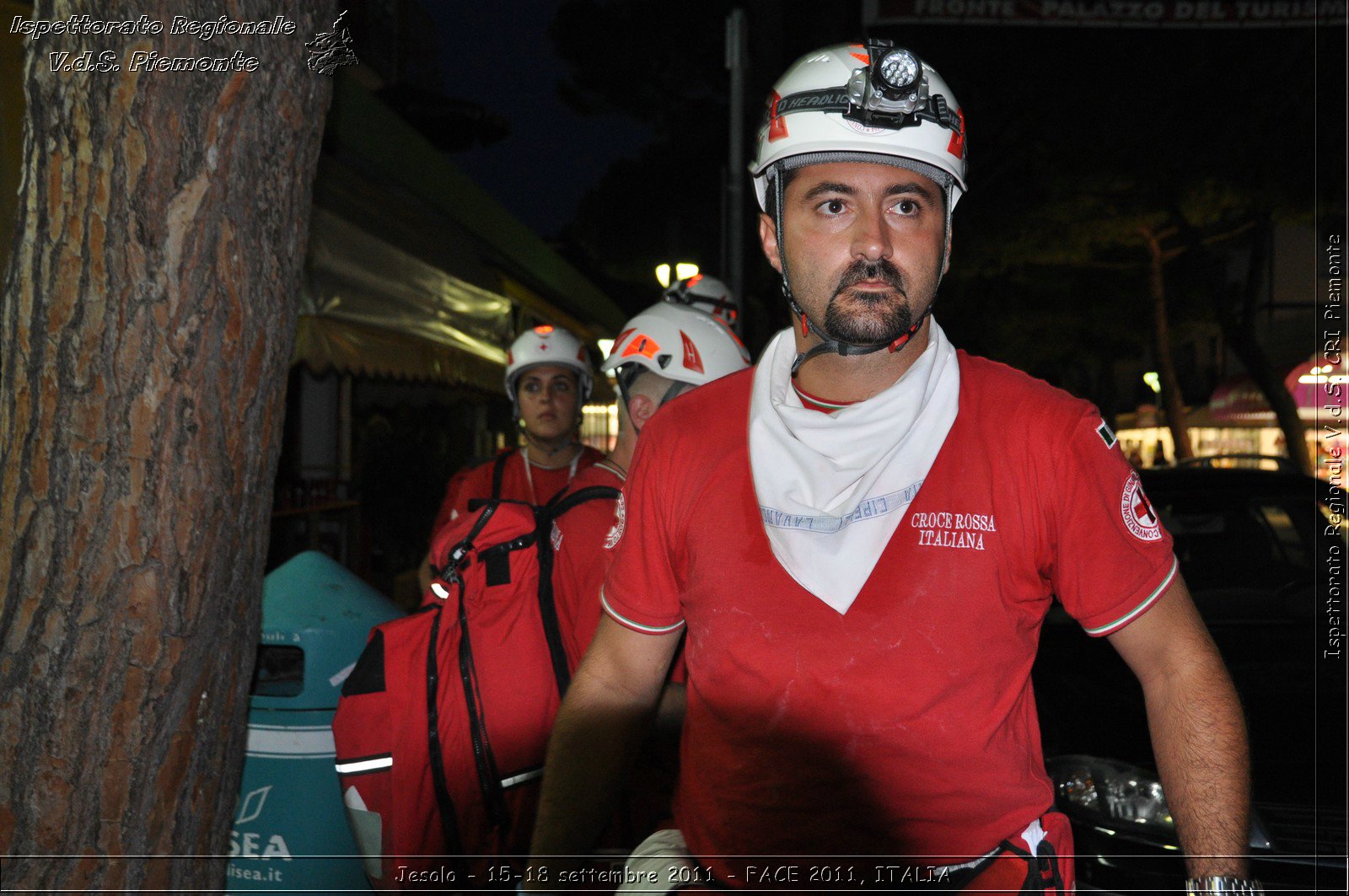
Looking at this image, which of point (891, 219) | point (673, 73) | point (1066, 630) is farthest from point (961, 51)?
point (891, 219)

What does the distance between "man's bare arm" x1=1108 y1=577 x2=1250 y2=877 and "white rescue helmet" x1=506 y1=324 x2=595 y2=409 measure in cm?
430

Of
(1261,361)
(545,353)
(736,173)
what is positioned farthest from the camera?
(1261,361)

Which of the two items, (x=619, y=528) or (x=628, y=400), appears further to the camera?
(x=628, y=400)

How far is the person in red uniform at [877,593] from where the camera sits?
6.64 feet

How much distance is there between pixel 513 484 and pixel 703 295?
1.83 metres

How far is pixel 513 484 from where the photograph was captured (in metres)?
5.71

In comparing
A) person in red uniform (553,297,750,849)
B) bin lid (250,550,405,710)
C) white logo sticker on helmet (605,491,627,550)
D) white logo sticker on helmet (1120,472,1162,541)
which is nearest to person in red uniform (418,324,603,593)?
person in red uniform (553,297,750,849)

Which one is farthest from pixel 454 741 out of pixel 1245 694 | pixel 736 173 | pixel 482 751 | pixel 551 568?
pixel 736 173

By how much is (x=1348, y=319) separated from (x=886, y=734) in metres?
5.01

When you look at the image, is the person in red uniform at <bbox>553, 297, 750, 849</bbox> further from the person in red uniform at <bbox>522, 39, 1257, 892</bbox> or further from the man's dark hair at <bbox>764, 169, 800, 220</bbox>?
the man's dark hair at <bbox>764, 169, 800, 220</bbox>

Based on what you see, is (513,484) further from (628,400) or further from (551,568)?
(551,568)

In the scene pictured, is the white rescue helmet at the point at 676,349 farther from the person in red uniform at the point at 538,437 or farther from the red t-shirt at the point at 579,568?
the person in red uniform at the point at 538,437

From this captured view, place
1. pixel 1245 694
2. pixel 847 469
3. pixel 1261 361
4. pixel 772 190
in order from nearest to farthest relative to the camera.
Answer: pixel 847 469 < pixel 772 190 < pixel 1245 694 < pixel 1261 361

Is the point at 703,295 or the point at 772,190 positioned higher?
the point at 703,295
